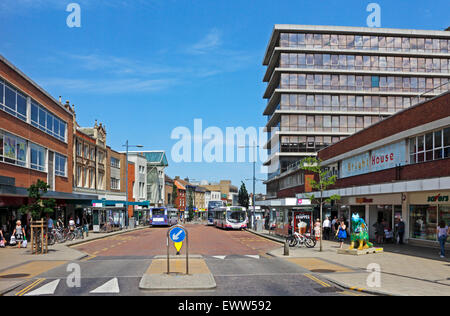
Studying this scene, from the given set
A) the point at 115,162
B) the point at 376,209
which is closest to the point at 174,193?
the point at 115,162

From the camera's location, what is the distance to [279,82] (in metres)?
69.4

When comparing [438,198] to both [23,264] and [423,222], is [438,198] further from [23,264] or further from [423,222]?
[23,264]

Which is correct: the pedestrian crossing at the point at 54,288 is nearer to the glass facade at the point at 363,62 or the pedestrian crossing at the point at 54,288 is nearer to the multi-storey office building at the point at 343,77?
the multi-storey office building at the point at 343,77

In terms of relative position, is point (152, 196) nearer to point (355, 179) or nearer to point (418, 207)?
point (355, 179)

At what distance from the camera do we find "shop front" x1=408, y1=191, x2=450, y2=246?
23500mm

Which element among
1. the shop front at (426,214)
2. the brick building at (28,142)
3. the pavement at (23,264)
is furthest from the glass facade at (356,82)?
the pavement at (23,264)

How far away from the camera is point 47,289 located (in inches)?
480

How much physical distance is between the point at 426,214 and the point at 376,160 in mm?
7229

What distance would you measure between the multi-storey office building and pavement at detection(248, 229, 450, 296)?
4548 cm

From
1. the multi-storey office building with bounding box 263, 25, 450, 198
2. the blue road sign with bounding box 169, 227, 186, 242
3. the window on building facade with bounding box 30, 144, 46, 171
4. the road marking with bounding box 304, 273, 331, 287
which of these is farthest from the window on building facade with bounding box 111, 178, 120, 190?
the road marking with bounding box 304, 273, 331, 287

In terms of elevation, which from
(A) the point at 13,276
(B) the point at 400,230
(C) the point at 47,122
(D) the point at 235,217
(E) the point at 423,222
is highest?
(C) the point at 47,122
